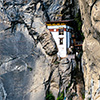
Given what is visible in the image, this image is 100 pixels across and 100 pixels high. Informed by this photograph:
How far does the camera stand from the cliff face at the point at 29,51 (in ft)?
44.0

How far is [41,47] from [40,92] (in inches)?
199

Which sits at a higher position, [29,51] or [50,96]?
[29,51]

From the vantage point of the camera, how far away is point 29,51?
48.7 feet

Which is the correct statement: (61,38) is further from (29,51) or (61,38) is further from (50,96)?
(50,96)

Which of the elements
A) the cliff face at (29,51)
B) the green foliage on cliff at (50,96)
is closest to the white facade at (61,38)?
the cliff face at (29,51)

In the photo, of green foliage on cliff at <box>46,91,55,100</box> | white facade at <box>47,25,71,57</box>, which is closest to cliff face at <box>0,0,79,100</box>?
green foliage on cliff at <box>46,91,55,100</box>

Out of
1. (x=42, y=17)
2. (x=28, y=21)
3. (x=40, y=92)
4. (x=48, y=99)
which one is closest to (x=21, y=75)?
(x=40, y=92)

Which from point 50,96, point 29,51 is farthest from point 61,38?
point 50,96

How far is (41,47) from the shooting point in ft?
51.3

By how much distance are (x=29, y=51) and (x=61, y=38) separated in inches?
159

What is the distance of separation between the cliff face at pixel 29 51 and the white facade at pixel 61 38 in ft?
1.94

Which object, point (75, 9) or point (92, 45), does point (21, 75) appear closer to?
point (92, 45)

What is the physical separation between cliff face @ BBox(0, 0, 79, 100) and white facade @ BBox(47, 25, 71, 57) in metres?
0.59

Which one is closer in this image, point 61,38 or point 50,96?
point 50,96
